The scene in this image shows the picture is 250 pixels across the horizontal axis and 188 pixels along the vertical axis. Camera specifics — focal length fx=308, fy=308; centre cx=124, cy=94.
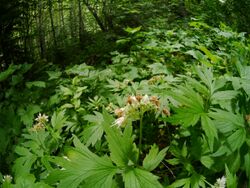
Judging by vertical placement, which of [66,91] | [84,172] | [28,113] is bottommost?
[28,113]

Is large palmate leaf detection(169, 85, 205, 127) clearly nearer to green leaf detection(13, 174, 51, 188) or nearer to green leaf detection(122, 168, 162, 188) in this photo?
green leaf detection(122, 168, 162, 188)

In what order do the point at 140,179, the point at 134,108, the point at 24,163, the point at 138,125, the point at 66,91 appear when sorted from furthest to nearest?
the point at 66,91
the point at 138,125
the point at 24,163
the point at 134,108
the point at 140,179

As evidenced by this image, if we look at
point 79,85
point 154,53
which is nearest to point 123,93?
point 79,85

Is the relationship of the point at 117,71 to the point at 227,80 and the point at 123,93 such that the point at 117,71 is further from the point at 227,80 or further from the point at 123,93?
the point at 227,80

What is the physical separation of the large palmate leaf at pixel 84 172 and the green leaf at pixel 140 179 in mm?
62

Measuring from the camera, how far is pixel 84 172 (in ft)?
4.06

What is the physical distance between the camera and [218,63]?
7.97 feet

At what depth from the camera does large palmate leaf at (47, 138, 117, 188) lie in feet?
3.96

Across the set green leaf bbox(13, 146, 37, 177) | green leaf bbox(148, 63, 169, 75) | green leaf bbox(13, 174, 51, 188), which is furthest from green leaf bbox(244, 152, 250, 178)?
green leaf bbox(148, 63, 169, 75)

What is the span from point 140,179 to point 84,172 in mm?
226

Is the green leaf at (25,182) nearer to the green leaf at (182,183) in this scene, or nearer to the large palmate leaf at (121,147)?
the large palmate leaf at (121,147)

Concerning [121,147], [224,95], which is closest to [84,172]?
[121,147]

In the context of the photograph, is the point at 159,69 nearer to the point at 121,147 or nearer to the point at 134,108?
the point at 134,108

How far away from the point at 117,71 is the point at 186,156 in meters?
1.62
